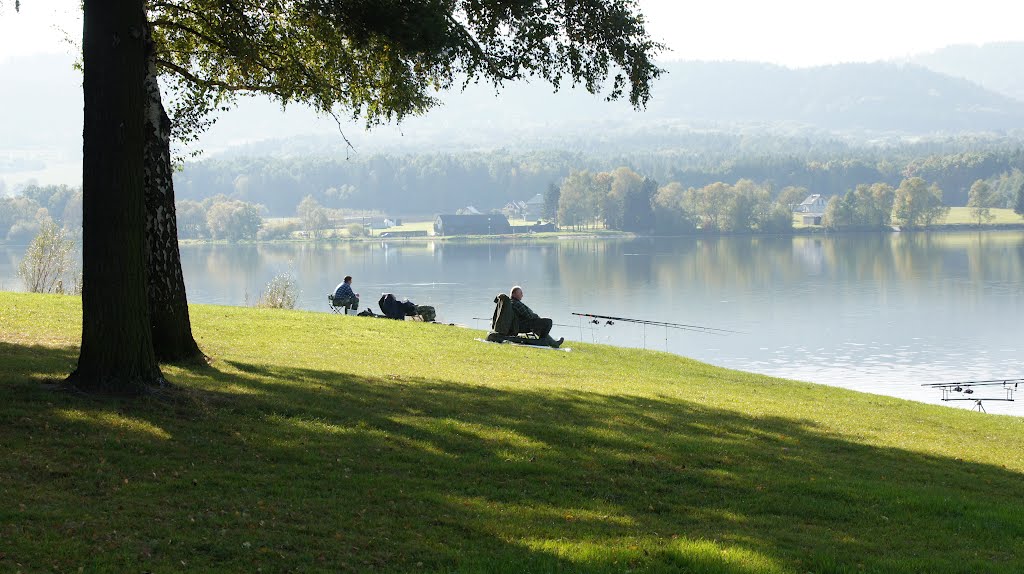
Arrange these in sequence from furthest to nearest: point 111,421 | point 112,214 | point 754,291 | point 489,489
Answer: point 754,291, point 112,214, point 111,421, point 489,489

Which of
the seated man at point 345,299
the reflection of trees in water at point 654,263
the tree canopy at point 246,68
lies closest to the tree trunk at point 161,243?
the tree canopy at point 246,68

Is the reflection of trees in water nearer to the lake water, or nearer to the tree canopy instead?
the lake water

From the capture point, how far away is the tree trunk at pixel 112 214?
980cm

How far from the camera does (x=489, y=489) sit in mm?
8094

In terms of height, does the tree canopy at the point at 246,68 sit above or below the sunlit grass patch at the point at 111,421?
above

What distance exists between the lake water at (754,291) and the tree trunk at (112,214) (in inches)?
563

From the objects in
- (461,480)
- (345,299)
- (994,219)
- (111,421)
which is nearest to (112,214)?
(111,421)

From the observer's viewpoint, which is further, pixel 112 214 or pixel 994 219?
pixel 994 219

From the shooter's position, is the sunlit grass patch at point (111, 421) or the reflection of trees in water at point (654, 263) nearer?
the sunlit grass patch at point (111, 421)

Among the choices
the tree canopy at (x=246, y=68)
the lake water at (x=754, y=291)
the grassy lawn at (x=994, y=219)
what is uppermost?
the grassy lawn at (x=994, y=219)

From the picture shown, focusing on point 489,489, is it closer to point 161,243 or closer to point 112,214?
point 112,214

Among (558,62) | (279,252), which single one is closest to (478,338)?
(558,62)

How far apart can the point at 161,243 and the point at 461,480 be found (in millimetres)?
6015

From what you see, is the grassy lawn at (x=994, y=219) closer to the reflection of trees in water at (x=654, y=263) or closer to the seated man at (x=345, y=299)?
the reflection of trees in water at (x=654, y=263)
